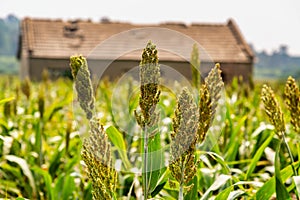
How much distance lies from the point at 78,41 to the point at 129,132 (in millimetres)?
23602

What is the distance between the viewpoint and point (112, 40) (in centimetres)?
2409

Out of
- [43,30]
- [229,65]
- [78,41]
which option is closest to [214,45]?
[229,65]

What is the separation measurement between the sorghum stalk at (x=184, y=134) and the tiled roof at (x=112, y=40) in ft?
74.9

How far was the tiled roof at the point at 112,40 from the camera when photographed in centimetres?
2494

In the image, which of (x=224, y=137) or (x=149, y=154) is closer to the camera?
(x=149, y=154)

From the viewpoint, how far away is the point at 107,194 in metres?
0.93

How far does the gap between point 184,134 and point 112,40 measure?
23.4 m

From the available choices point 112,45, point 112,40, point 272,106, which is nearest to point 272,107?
point 272,106

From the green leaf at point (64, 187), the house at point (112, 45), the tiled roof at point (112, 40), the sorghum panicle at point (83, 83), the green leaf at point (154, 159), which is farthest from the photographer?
the tiled roof at point (112, 40)

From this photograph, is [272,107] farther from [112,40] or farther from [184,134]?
[112,40]

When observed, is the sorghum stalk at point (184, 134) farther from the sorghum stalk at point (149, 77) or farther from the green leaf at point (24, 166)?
the green leaf at point (24, 166)

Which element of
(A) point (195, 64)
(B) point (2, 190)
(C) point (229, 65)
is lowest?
(B) point (2, 190)

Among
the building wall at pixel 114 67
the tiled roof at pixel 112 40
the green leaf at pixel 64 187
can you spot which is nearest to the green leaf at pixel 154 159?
the green leaf at pixel 64 187

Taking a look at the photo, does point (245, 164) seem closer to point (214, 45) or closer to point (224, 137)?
point (224, 137)
